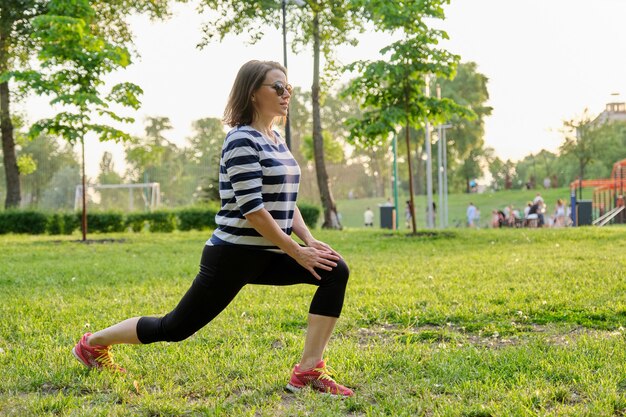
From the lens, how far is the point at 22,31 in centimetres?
2367

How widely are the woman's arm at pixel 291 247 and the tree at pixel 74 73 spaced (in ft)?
Answer: 43.4

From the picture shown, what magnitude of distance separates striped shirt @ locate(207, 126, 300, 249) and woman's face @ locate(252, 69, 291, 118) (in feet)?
0.47

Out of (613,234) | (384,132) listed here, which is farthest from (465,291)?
(613,234)

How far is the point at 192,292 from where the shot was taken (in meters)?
3.65

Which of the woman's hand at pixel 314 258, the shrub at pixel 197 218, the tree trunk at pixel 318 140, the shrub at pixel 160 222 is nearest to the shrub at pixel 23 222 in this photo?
the shrub at pixel 160 222

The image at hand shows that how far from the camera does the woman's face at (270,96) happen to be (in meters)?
3.62

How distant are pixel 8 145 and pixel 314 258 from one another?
25179 mm

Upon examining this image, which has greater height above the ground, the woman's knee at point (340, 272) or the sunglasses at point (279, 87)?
the sunglasses at point (279, 87)

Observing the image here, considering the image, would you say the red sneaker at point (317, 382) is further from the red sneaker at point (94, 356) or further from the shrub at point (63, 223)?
the shrub at point (63, 223)

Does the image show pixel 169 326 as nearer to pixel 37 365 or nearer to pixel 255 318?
pixel 37 365

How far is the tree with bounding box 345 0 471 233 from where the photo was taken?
15422 millimetres

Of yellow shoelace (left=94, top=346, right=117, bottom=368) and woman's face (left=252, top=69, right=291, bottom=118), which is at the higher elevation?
woman's face (left=252, top=69, right=291, bottom=118)

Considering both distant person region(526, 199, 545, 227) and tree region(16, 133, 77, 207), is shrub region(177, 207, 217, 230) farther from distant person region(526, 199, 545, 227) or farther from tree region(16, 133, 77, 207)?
tree region(16, 133, 77, 207)

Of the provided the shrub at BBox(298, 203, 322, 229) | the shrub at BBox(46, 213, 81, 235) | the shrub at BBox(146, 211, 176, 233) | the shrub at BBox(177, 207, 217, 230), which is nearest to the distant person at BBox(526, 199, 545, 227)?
the shrub at BBox(298, 203, 322, 229)
